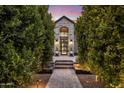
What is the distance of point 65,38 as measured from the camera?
21.4ft

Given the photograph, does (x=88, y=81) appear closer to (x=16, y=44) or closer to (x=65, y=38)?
(x=65, y=38)

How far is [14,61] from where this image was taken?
16.2 ft

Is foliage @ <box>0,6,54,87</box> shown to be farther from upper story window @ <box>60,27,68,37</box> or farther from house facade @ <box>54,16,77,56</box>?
upper story window @ <box>60,27,68,37</box>

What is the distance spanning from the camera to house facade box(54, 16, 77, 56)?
6181 millimetres

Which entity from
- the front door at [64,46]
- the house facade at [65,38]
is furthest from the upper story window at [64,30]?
the front door at [64,46]

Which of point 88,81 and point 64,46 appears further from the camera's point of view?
point 88,81

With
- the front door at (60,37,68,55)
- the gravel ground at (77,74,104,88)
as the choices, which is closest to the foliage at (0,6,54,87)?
the front door at (60,37,68,55)

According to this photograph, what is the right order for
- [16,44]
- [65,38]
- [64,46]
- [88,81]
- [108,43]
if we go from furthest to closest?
1. [88,81]
2. [65,38]
3. [64,46]
4. [108,43]
5. [16,44]

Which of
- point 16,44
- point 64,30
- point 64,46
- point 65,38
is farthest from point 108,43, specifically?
point 64,30

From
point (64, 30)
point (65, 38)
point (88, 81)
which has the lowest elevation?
point (88, 81)

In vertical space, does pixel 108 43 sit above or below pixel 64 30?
below

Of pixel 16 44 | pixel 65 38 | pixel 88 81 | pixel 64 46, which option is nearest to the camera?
pixel 16 44
